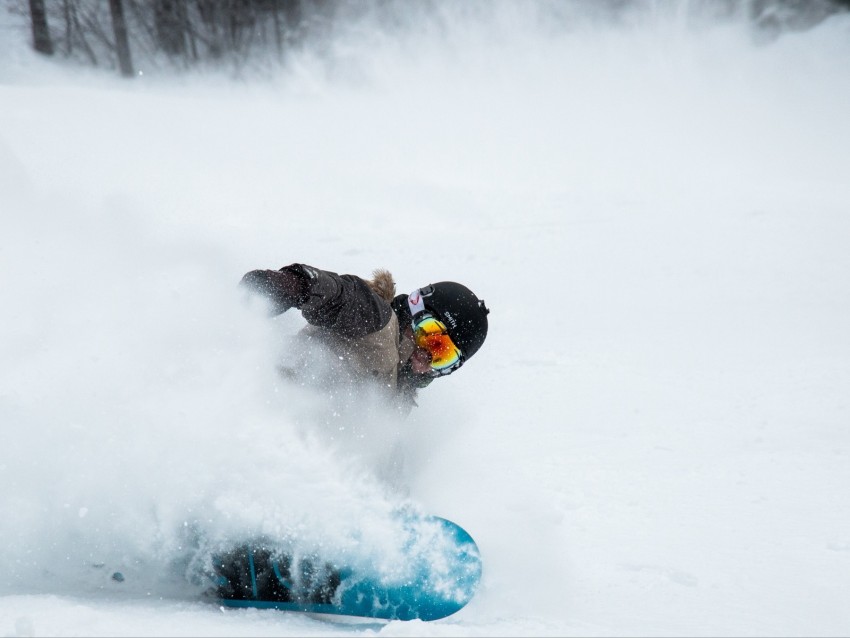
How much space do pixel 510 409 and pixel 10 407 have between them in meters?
2.66

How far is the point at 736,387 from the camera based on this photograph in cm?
432

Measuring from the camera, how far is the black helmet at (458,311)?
2.96 m

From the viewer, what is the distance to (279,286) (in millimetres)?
2400

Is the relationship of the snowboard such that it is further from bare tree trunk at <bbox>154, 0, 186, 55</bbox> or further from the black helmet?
bare tree trunk at <bbox>154, 0, 186, 55</bbox>

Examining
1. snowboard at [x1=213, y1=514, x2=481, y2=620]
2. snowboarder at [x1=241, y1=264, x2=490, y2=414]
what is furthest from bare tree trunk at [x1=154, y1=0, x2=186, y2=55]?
snowboard at [x1=213, y1=514, x2=481, y2=620]

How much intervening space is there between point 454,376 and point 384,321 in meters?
1.54

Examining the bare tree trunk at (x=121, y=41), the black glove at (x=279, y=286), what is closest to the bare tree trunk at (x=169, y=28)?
the bare tree trunk at (x=121, y=41)

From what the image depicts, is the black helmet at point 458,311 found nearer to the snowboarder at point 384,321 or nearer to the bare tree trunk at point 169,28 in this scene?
the snowboarder at point 384,321

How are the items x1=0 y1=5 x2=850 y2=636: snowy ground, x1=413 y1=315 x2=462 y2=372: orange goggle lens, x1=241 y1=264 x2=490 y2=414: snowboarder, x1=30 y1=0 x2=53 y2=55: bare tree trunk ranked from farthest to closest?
x1=30 y1=0 x2=53 y2=55: bare tree trunk, x1=413 y1=315 x2=462 y2=372: orange goggle lens, x1=241 y1=264 x2=490 y2=414: snowboarder, x1=0 y1=5 x2=850 y2=636: snowy ground

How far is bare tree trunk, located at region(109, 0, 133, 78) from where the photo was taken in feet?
43.6

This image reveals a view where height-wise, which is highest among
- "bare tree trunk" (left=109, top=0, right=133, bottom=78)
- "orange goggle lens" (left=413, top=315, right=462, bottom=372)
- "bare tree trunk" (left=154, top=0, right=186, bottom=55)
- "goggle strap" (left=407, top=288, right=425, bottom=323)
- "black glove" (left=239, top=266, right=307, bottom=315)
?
"bare tree trunk" (left=154, top=0, right=186, bottom=55)

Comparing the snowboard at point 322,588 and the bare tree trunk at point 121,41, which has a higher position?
the bare tree trunk at point 121,41

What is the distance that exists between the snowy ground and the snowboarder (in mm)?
294

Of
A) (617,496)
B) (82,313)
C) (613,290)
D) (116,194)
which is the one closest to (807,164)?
(613,290)
